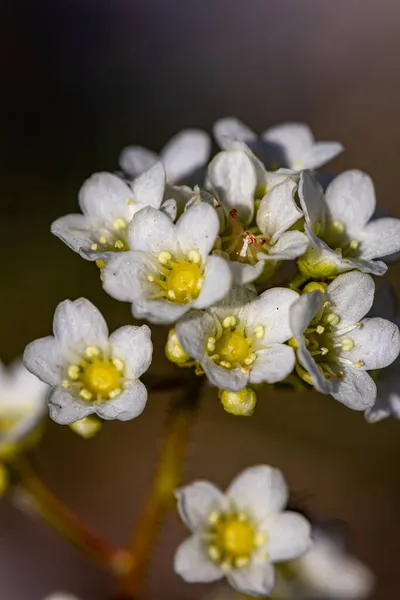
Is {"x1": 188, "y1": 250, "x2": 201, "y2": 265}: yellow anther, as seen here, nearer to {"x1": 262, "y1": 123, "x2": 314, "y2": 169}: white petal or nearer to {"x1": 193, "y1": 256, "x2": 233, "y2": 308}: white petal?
{"x1": 193, "y1": 256, "x2": 233, "y2": 308}: white petal

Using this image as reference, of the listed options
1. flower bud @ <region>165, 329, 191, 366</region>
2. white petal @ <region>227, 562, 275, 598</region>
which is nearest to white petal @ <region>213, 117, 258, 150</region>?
flower bud @ <region>165, 329, 191, 366</region>

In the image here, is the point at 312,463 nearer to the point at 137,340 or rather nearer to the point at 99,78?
the point at 137,340

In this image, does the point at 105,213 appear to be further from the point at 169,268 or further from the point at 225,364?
the point at 225,364

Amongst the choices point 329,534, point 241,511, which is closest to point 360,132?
point 329,534

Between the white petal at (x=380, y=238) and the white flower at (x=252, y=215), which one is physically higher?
the white flower at (x=252, y=215)

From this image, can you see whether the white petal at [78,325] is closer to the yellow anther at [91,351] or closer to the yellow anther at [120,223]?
the yellow anther at [91,351]

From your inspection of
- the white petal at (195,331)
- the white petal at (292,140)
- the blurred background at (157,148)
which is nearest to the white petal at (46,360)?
the white petal at (195,331)
